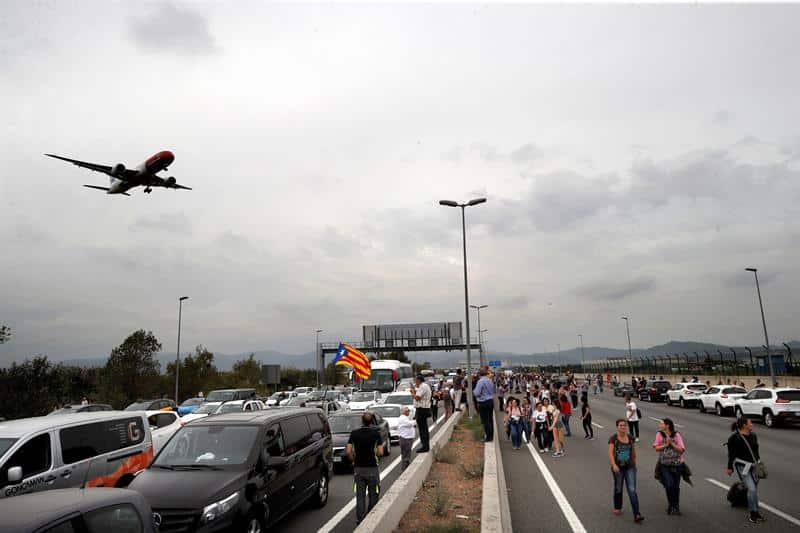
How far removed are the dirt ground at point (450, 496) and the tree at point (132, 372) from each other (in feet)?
104

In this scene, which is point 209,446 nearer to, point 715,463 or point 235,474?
point 235,474

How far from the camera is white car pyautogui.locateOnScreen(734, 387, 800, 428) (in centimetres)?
2214

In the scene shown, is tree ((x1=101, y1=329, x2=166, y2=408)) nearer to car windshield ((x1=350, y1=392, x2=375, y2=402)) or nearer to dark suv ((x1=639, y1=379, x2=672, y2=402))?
car windshield ((x1=350, y1=392, x2=375, y2=402))

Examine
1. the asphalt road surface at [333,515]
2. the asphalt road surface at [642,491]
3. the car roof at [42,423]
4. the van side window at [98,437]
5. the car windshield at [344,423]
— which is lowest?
the asphalt road surface at [333,515]

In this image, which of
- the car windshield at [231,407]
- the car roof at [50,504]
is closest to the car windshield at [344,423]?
the car windshield at [231,407]

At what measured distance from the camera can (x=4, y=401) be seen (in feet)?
102

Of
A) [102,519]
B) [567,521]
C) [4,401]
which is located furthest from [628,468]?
[4,401]

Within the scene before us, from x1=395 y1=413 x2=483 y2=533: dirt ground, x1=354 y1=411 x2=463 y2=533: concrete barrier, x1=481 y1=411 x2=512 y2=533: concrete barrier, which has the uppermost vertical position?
x1=354 y1=411 x2=463 y2=533: concrete barrier

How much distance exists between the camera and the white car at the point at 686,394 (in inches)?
1335

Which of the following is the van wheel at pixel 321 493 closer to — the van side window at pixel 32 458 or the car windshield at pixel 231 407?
the van side window at pixel 32 458

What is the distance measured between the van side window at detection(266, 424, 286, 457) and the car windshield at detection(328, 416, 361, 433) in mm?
6815

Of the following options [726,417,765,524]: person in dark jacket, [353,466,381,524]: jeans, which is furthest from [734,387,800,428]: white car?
[353,466,381,524]: jeans

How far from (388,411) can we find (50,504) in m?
17.0

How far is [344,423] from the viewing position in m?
15.9
